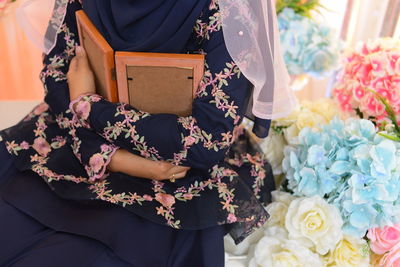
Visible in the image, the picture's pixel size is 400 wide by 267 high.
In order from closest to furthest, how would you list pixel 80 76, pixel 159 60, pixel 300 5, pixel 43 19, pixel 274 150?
pixel 159 60
pixel 80 76
pixel 43 19
pixel 274 150
pixel 300 5

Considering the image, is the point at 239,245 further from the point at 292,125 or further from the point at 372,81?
the point at 372,81

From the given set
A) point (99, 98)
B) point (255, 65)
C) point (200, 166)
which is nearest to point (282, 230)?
point (200, 166)

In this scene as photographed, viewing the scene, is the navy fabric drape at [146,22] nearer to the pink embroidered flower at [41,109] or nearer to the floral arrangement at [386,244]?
the pink embroidered flower at [41,109]

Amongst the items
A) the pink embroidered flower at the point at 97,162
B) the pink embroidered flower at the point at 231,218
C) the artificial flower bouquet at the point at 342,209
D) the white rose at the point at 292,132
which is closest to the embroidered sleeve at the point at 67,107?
the pink embroidered flower at the point at 97,162

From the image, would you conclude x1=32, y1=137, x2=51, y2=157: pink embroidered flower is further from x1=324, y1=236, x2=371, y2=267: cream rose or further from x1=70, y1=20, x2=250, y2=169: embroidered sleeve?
x1=324, y1=236, x2=371, y2=267: cream rose

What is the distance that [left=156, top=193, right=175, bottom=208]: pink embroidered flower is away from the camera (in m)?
0.79

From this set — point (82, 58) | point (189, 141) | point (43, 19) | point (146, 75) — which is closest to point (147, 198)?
point (189, 141)

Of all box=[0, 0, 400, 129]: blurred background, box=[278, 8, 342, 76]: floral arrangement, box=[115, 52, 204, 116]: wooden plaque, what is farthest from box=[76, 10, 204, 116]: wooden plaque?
box=[278, 8, 342, 76]: floral arrangement

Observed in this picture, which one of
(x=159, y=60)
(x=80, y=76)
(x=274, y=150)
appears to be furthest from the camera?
(x=274, y=150)

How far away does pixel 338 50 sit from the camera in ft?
4.88

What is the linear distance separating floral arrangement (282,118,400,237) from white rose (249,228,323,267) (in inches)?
4.2

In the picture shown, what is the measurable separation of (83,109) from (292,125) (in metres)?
0.55

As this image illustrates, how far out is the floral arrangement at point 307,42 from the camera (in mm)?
1429

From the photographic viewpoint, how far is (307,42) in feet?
4.80
